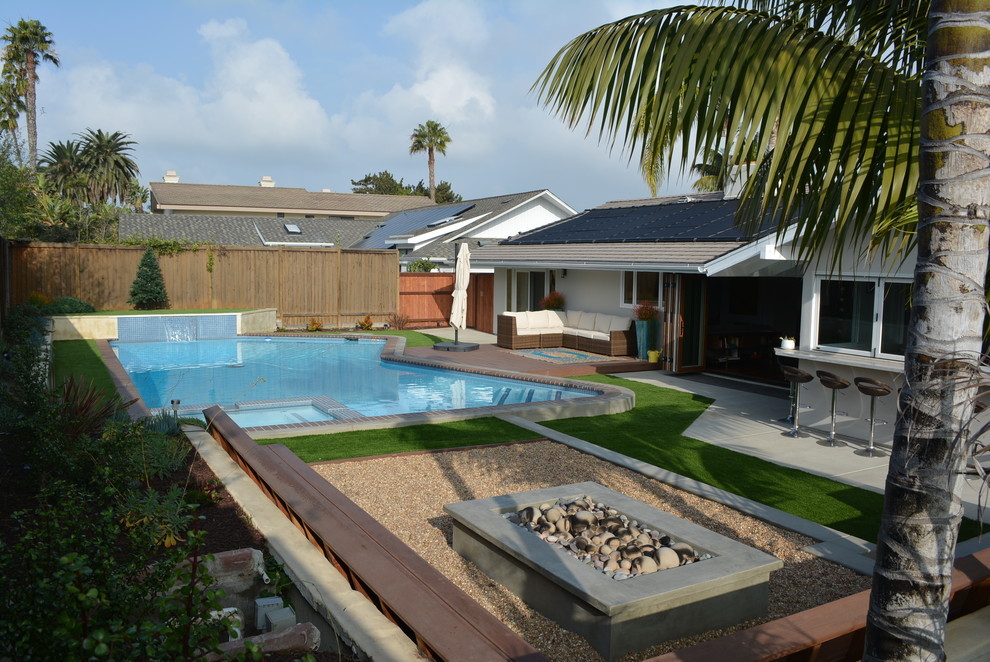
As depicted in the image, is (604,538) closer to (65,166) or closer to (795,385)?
(795,385)

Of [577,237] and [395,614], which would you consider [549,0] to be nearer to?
[395,614]

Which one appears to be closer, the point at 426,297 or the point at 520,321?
the point at 520,321

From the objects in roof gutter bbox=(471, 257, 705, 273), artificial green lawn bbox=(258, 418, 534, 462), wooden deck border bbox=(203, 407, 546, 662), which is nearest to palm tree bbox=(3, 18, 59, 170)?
roof gutter bbox=(471, 257, 705, 273)

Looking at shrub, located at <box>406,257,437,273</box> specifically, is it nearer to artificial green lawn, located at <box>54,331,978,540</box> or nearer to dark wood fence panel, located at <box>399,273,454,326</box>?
dark wood fence panel, located at <box>399,273,454,326</box>

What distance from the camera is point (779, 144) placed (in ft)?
9.73

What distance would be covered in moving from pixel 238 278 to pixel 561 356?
12280 millimetres

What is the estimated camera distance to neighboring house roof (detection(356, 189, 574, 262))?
96.5ft

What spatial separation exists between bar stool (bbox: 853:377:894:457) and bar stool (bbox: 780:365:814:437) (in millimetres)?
775

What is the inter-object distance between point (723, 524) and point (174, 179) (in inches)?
2109

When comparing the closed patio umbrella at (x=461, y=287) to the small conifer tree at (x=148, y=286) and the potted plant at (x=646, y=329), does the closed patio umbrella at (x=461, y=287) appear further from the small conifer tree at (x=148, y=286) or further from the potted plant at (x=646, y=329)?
the small conifer tree at (x=148, y=286)

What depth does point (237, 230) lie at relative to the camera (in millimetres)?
36344

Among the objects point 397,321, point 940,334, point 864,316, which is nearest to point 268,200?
point 397,321

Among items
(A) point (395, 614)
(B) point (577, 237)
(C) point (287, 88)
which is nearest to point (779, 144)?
(A) point (395, 614)

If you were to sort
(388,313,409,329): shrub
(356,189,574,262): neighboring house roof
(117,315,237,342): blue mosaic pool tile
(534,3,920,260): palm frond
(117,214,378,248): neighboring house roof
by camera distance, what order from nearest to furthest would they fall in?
(534,3,920,260): palm frond < (117,315,237,342): blue mosaic pool tile < (388,313,409,329): shrub < (356,189,574,262): neighboring house roof < (117,214,378,248): neighboring house roof
